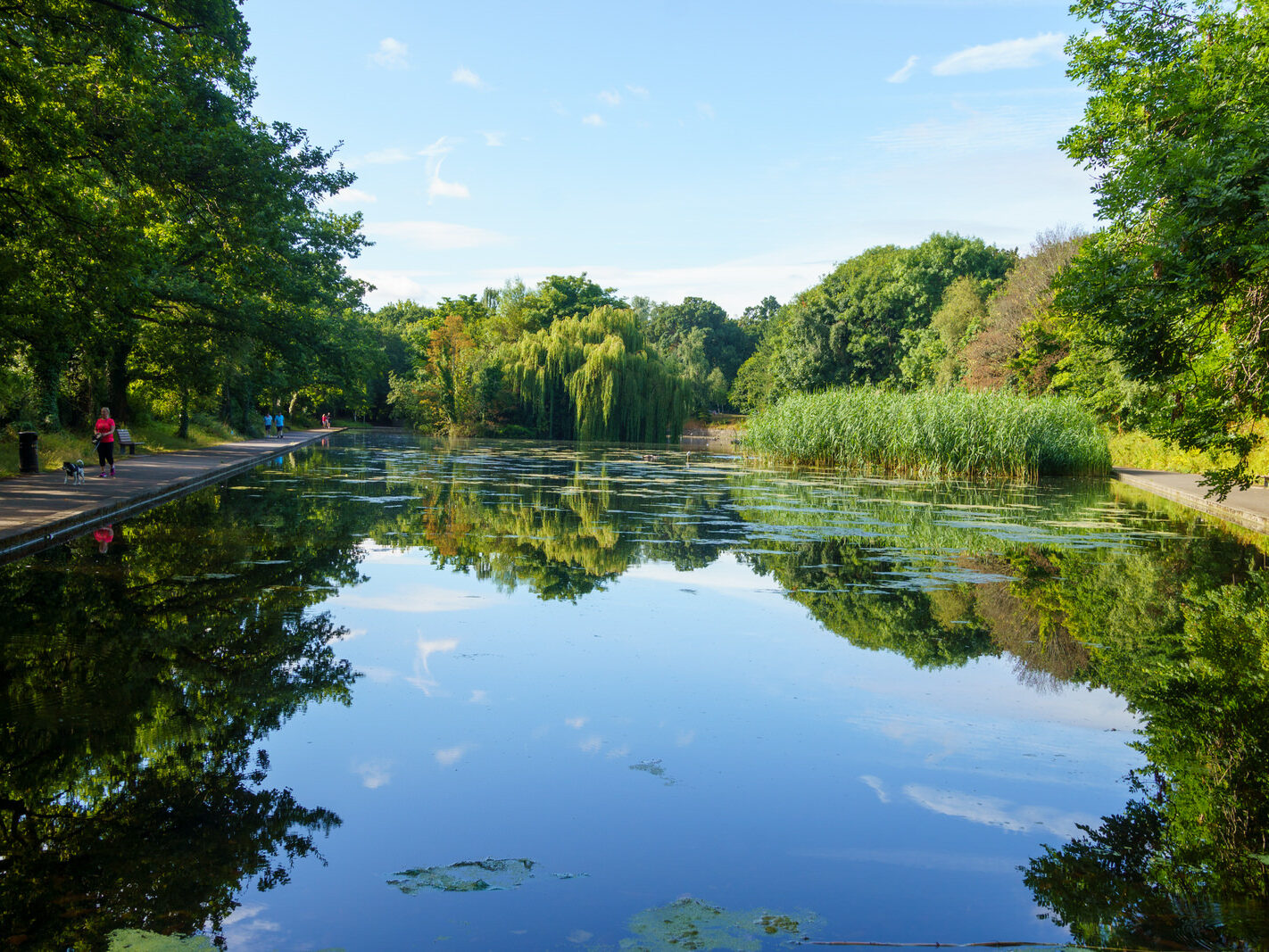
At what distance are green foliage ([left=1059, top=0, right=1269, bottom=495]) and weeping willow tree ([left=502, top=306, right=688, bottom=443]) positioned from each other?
36281 mm

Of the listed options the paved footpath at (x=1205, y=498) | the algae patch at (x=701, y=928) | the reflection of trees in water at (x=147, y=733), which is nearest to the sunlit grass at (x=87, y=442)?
the reflection of trees in water at (x=147, y=733)

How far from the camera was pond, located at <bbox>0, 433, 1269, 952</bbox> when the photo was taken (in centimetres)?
325

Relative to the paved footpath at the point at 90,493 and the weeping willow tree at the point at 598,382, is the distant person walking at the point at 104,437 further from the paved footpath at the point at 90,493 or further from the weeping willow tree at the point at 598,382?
the weeping willow tree at the point at 598,382

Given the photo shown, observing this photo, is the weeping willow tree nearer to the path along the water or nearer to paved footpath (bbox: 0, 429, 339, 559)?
the path along the water

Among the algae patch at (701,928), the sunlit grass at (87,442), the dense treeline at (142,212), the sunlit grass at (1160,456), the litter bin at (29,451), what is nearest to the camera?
the algae patch at (701,928)

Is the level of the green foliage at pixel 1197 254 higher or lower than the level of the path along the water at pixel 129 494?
higher

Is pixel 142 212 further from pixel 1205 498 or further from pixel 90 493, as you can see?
pixel 1205 498

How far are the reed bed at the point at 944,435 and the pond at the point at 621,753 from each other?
52.2 ft

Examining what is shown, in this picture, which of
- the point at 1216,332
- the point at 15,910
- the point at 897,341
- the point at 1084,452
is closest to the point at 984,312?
the point at 897,341

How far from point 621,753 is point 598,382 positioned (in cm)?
4990

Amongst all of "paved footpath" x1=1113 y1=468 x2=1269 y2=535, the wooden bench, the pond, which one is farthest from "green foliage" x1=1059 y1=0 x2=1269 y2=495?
the wooden bench

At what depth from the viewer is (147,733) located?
4785 millimetres

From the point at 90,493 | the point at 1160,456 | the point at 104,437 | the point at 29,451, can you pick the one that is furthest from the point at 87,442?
the point at 1160,456

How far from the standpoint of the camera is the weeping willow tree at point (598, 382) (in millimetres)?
54312
